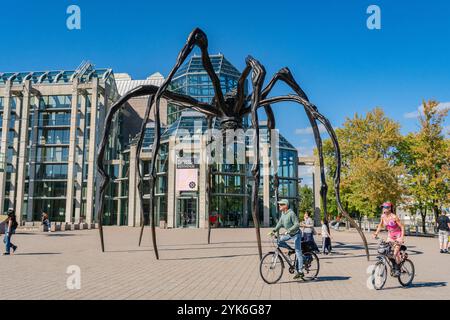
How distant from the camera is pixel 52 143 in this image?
48906mm

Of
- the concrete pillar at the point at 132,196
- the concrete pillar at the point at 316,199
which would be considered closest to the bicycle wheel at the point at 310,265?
the concrete pillar at the point at 132,196

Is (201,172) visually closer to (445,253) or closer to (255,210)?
(445,253)

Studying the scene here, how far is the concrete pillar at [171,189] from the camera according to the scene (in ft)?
126

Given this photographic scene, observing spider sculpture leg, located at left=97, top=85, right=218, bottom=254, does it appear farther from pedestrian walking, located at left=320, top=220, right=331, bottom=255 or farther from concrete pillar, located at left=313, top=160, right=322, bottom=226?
concrete pillar, located at left=313, top=160, right=322, bottom=226

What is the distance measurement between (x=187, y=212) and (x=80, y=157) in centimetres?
1721

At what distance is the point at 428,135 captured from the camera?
28.5 meters

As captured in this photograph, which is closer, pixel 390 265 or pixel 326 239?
pixel 390 265

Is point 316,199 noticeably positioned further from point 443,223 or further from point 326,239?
point 326,239

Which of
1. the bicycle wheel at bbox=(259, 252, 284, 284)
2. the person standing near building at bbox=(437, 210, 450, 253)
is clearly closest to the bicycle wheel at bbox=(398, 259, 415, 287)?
the bicycle wheel at bbox=(259, 252, 284, 284)

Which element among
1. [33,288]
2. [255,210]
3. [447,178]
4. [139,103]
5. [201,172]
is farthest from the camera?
[139,103]

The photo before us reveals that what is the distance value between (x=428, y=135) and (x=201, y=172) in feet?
65.2

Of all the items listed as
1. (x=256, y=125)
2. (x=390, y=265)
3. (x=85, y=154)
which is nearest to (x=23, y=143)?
(x=85, y=154)

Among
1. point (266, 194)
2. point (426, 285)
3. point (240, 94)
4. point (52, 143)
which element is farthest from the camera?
point (52, 143)
